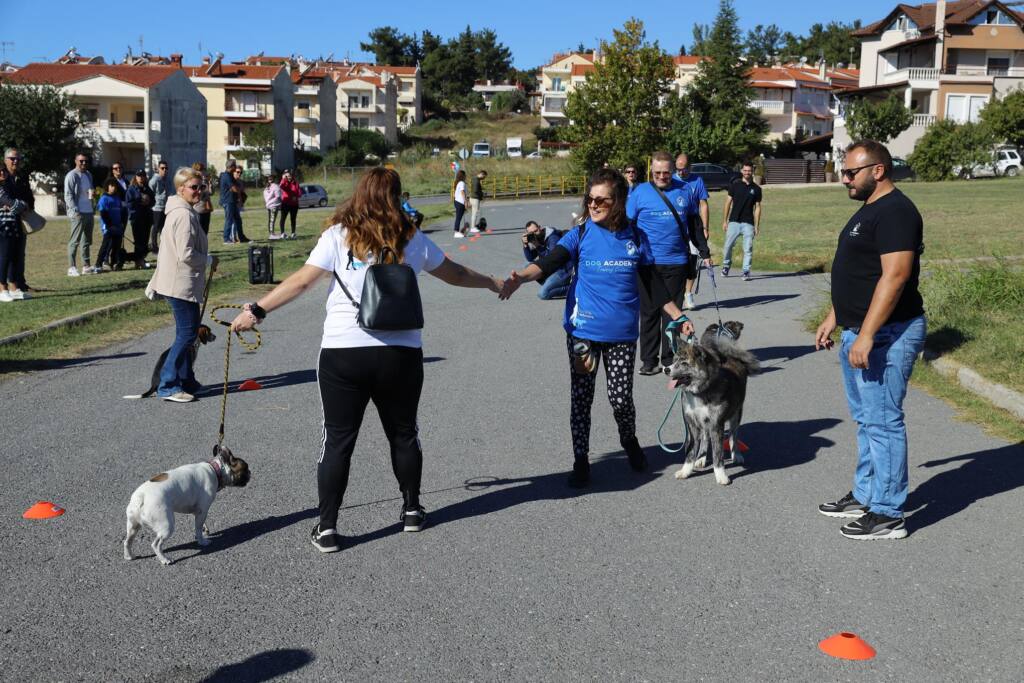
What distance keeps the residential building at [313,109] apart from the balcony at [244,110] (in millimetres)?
7921

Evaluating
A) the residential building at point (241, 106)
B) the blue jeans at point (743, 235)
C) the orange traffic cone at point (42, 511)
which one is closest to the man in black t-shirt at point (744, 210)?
the blue jeans at point (743, 235)

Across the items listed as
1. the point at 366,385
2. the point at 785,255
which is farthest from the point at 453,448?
the point at 785,255

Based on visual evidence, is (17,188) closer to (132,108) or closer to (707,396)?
(707,396)

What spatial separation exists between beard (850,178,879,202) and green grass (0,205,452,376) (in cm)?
479

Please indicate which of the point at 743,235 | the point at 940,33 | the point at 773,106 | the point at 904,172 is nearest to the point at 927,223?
the point at 743,235

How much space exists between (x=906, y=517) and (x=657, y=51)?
2271 inches

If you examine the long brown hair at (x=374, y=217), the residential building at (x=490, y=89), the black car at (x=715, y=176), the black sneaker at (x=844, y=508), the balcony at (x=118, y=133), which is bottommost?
the black sneaker at (x=844, y=508)

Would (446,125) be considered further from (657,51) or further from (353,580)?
(353,580)

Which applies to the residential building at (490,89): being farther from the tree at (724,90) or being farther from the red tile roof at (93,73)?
the red tile roof at (93,73)

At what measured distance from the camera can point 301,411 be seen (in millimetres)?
8539

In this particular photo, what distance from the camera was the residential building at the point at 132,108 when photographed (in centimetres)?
6769

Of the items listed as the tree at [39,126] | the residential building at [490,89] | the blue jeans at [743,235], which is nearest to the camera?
the blue jeans at [743,235]

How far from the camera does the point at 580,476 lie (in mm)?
6438

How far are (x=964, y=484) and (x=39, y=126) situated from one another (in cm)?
5729
